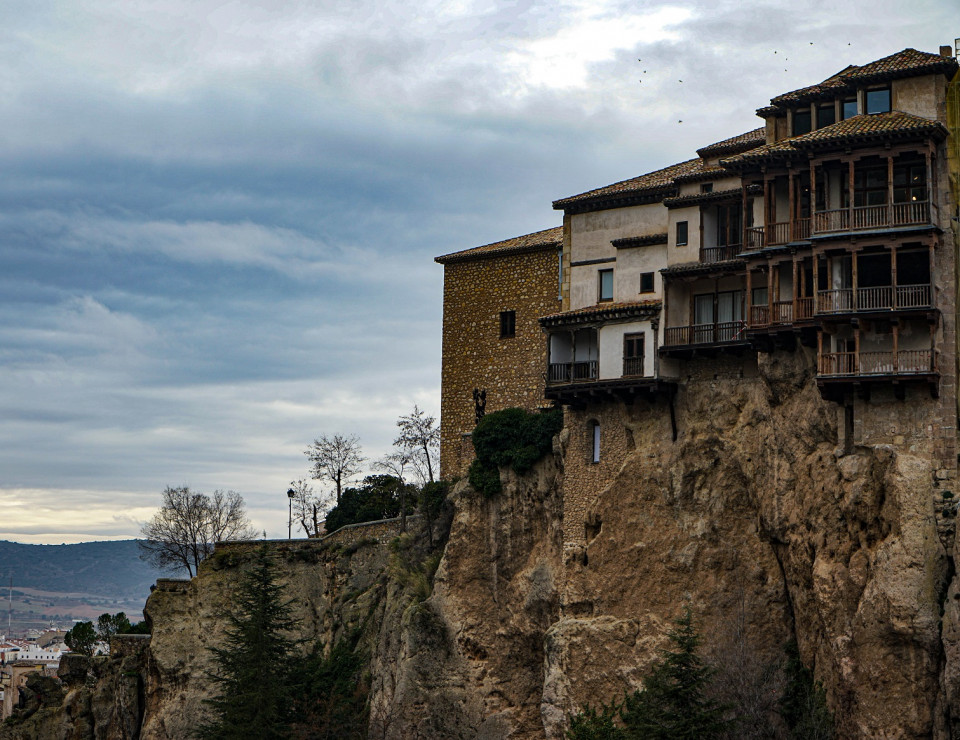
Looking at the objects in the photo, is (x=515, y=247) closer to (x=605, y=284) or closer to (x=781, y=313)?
(x=605, y=284)

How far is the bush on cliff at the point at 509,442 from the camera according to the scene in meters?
57.1

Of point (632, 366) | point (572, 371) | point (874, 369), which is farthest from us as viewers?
point (572, 371)

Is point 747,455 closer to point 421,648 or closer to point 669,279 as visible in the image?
point 669,279

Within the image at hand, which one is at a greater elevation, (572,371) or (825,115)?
(825,115)

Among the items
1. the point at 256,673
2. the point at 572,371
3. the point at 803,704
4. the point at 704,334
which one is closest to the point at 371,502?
the point at 256,673

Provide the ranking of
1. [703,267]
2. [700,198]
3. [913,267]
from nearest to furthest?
[913,267], [703,267], [700,198]

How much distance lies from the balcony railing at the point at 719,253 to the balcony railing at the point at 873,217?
612 centimetres

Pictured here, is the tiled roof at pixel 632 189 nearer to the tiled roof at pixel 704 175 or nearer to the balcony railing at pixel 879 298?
the tiled roof at pixel 704 175

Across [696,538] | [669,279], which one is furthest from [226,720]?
[669,279]

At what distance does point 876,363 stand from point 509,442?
714 inches

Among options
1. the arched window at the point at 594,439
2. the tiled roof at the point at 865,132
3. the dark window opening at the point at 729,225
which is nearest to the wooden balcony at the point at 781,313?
the dark window opening at the point at 729,225

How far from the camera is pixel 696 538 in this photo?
5003 cm

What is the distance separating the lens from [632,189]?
183ft

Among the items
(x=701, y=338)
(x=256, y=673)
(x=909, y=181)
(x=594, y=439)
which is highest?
(x=909, y=181)
